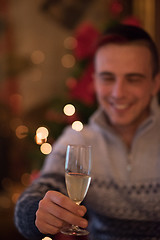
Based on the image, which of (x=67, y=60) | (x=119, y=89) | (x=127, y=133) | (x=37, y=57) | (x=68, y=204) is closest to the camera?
(x=68, y=204)

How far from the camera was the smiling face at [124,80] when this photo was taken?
133cm

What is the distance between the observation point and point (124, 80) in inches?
52.9

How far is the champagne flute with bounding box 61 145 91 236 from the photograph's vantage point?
2.95 ft

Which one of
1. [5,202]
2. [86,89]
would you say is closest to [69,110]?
[86,89]

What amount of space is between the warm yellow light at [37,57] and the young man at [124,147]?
188cm

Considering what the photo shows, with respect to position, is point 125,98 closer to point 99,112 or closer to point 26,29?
point 99,112

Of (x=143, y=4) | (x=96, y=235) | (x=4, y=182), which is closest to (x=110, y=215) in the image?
(x=96, y=235)

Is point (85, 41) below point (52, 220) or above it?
above

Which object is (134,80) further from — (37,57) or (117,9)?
(37,57)

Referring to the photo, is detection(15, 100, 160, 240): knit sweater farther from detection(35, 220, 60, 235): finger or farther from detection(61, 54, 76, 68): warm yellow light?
detection(61, 54, 76, 68): warm yellow light

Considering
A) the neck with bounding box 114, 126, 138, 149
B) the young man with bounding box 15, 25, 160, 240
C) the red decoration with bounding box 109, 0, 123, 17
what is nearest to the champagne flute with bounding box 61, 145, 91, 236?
the young man with bounding box 15, 25, 160, 240

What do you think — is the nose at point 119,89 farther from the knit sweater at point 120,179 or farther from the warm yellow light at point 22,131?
the warm yellow light at point 22,131

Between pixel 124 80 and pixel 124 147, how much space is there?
9.9 inches

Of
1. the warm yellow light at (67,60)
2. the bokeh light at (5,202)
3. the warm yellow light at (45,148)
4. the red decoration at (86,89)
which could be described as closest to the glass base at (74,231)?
the warm yellow light at (45,148)
